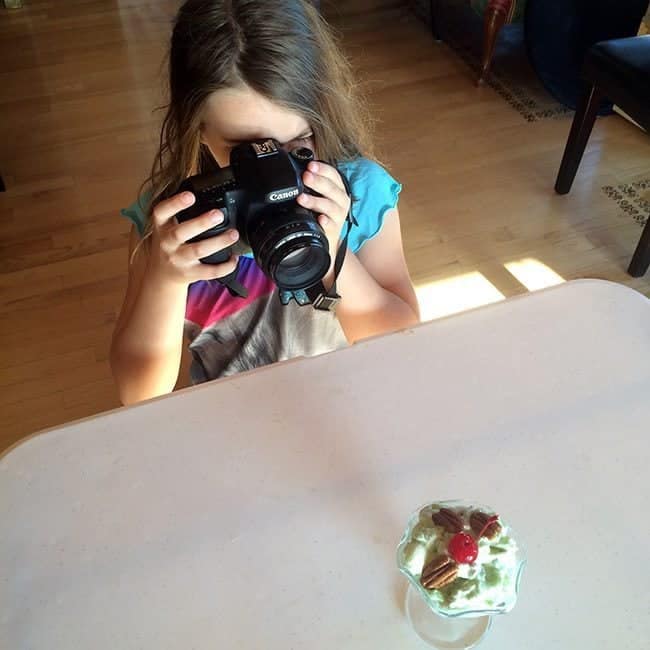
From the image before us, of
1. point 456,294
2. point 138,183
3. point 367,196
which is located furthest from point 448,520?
point 138,183

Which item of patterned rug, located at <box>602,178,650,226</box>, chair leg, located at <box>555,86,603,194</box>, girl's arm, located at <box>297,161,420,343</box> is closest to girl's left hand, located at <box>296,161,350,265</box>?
girl's arm, located at <box>297,161,420,343</box>

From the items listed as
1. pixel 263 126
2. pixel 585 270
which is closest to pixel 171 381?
pixel 263 126

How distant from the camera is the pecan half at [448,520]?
0.48 metres

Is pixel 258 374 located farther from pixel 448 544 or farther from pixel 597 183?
pixel 597 183

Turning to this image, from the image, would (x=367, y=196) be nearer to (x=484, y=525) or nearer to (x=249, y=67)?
(x=249, y=67)

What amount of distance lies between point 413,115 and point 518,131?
1.05 feet

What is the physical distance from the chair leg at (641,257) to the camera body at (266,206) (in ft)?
3.70

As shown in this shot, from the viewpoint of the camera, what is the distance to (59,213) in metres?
1.84

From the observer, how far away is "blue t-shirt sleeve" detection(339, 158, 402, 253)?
90cm

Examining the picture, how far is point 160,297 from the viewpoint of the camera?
0.77m

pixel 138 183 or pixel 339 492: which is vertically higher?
pixel 339 492

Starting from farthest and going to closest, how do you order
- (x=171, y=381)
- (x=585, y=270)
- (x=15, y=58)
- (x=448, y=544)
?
(x=15, y=58)
(x=585, y=270)
(x=171, y=381)
(x=448, y=544)

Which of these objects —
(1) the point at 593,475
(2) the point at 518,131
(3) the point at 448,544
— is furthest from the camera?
(2) the point at 518,131

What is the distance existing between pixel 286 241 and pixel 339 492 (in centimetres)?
24
